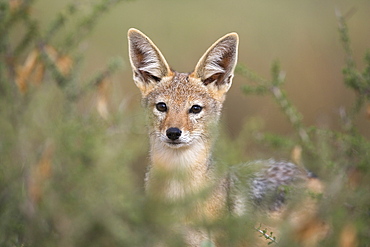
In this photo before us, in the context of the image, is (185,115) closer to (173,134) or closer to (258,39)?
(173,134)

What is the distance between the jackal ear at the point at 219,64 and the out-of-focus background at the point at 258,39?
223 inches

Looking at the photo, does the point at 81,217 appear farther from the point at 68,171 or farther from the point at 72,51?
the point at 72,51

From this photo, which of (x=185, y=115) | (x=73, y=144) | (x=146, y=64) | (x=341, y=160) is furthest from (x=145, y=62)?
(x=341, y=160)

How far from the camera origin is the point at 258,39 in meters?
14.1

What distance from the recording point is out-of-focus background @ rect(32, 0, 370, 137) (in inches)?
512

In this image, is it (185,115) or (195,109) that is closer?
(185,115)

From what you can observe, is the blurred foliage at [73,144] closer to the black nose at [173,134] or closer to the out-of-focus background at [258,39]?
the black nose at [173,134]

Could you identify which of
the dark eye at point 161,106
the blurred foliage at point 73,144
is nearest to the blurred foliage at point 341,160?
the blurred foliage at point 73,144

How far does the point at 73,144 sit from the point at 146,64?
93 centimetres

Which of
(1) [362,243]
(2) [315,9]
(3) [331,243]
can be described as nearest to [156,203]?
(3) [331,243]

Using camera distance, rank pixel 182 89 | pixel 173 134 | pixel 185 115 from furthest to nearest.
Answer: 1. pixel 182 89
2. pixel 185 115
3. pixel 173 134

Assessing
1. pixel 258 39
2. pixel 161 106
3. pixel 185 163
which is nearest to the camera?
pixel 185 163

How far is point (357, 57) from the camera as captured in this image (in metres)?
13.3

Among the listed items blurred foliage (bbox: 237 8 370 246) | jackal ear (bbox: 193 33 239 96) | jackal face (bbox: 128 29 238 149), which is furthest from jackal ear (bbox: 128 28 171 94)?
blurred foliage (bbox: 237 8 370 246)
